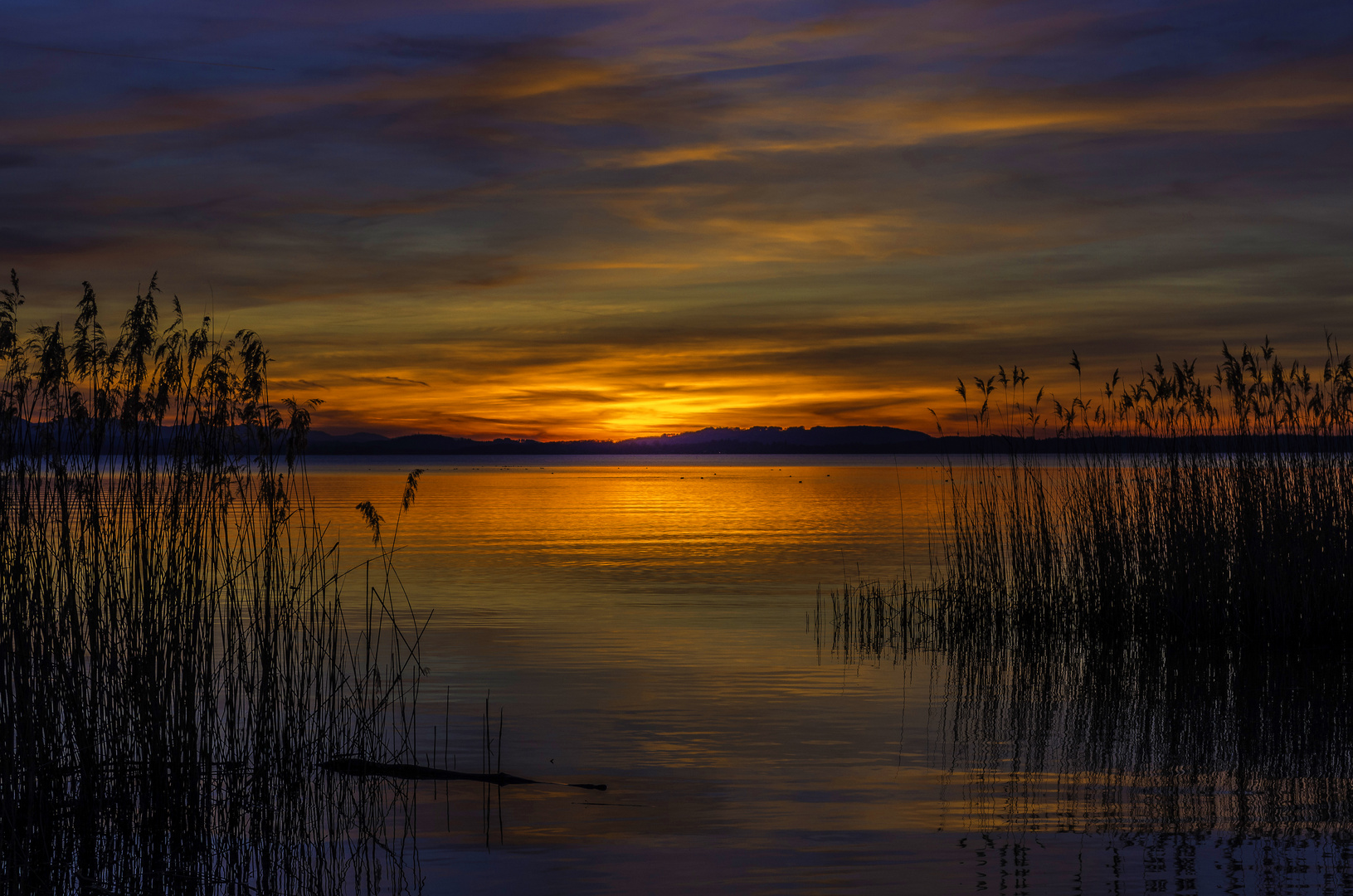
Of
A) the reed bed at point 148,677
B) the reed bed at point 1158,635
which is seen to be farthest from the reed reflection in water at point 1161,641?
the reed bed at point 148,677

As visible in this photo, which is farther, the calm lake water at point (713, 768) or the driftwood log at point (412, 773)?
the driftwood log at point (412, 773)

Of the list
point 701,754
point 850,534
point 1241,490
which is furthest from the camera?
point 850,534

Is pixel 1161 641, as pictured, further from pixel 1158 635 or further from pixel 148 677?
pixel 148 677

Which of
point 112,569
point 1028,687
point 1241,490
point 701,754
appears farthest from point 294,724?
point 1241,490

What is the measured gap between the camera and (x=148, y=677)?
23.7 ft

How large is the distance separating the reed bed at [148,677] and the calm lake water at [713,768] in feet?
3.02

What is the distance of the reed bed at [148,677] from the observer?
260 inches

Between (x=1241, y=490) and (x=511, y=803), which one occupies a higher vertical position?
(x=1241, y=490)

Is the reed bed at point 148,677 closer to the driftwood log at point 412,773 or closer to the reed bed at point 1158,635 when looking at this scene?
the driftwood log at point 412,773

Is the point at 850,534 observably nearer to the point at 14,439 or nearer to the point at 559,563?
the point at 559,563

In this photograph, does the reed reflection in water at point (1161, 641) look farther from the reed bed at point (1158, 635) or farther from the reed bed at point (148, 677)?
the reed bed at point (148, 677)

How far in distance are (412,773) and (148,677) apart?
82.2 inches

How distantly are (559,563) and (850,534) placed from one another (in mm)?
12134

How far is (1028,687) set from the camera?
40.1 feet
